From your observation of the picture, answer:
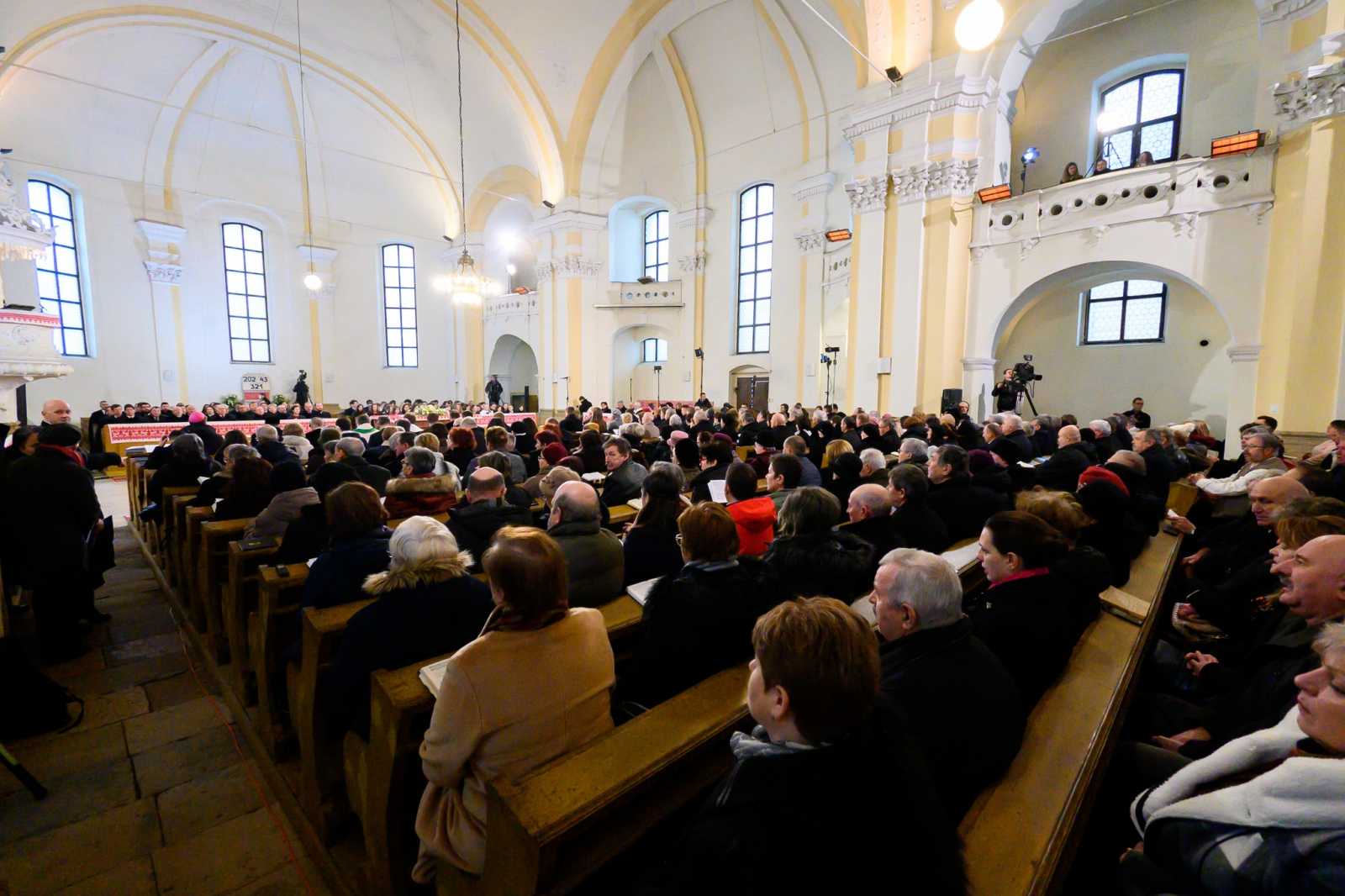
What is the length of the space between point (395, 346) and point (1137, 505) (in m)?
22.1

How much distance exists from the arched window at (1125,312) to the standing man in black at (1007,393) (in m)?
2.98

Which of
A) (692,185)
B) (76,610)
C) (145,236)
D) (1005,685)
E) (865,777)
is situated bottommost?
(76,610)

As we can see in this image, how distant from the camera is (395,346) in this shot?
21.3 m

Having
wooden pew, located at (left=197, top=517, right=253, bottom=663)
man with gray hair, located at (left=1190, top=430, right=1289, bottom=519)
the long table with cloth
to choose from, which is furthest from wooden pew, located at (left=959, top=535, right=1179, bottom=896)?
the long table with cloth

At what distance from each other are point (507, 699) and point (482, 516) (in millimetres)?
1575

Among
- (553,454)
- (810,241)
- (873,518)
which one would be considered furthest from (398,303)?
(873,518)

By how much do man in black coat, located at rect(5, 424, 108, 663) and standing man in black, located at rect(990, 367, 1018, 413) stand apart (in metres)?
11.1

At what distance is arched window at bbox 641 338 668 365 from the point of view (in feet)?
61.2

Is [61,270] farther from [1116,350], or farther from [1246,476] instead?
[1116,350]

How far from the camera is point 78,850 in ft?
7.32

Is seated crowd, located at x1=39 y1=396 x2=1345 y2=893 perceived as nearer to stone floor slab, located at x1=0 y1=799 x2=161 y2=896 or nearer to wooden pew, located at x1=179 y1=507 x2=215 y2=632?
wooden pew, located at x1=179 y1=507 x2=215 y2=632

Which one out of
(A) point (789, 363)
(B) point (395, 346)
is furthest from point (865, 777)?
(B) point (395, 346)

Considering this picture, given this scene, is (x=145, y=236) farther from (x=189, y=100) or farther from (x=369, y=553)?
(x=369, y=553)

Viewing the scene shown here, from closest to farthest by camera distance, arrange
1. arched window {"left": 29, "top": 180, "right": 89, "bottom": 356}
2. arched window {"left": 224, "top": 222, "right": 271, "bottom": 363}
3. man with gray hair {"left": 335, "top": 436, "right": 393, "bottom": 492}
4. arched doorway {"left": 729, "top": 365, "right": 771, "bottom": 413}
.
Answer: man with gray hair {"left": 335, "top": 436, "right": 393, "bottom": 492} < arched window {"left": 29, "top": 180, "right": 89, "bottom": 356} < arched doorway {"left": 729, "top": 365, "right": 771, "bottom": 413} < arched window {"left": 224, "top": 222, "right": 271, "bottom": 363}
